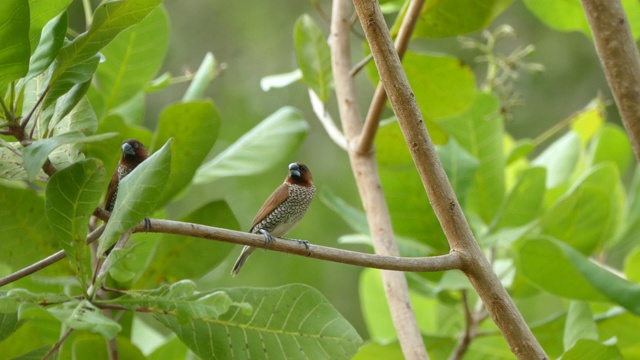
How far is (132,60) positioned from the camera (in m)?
2.25

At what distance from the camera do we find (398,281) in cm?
180

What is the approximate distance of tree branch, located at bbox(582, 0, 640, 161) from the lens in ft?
5.26

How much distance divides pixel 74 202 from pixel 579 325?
3.67 ft

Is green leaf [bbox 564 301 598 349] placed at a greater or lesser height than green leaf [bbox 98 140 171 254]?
lesser

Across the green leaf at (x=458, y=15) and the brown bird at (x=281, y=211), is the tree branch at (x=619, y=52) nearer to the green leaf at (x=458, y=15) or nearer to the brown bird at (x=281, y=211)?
the green leaf at (x=458, y=15)

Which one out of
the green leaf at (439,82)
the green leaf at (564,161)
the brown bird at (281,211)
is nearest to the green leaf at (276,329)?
the brown bird at (281,211)

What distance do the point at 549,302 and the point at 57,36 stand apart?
2.64 metres

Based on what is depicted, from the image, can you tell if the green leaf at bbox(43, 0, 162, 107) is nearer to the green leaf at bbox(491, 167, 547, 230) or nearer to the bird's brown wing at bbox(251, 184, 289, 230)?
the bird's brown wing at bbox(251, 184, 289, 230)

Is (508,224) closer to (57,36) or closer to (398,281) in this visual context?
(398,281)

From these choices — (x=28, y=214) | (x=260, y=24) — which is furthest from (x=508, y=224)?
(x=260, y=24)

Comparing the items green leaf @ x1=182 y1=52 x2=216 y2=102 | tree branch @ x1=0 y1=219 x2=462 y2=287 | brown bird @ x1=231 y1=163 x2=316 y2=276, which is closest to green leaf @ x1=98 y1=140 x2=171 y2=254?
tree branch @ x1=0 y1=219 x2=462 y2=287

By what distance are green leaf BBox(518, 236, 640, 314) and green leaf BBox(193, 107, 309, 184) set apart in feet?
2.29

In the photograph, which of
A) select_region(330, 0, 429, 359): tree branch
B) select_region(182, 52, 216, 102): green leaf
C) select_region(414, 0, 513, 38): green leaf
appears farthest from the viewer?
select_region(182, 52, 216, 102): green leaf

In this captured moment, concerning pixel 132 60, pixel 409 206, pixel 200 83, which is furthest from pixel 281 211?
pixel 132 60
